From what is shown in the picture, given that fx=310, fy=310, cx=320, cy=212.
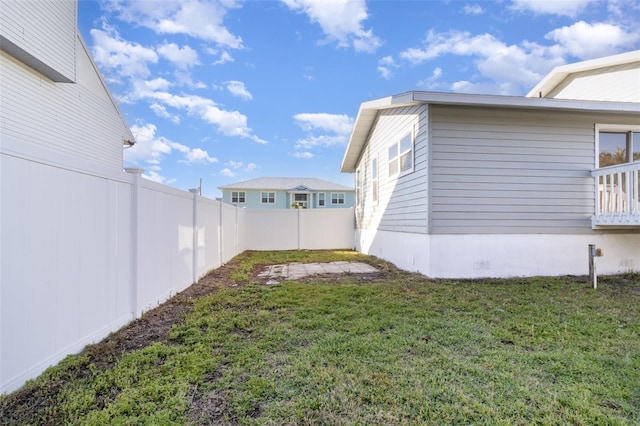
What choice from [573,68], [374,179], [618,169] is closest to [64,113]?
[374,179]

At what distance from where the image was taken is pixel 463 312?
12.8 feet

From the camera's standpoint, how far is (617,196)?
241 inches

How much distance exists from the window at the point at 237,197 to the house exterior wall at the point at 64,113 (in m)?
14.8

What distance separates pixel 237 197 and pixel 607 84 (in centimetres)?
2427

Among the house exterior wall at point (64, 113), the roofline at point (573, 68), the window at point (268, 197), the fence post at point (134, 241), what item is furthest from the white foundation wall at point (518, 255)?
the window at point (268, 197)

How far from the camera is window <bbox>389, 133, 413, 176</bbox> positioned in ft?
23.1

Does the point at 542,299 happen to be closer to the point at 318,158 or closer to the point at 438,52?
the point at 438,52

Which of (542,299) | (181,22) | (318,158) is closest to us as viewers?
(542,299)

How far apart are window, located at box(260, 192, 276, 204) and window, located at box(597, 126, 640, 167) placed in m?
23.5

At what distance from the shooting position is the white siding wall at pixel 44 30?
6371mm

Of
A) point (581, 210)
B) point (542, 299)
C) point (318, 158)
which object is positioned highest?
point (318, 158)

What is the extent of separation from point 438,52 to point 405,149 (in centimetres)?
481

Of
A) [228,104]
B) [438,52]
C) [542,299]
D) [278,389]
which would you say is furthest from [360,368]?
[228,104]

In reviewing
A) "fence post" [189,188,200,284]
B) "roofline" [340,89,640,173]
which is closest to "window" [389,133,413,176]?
"roofline" [340,89,640,173]
